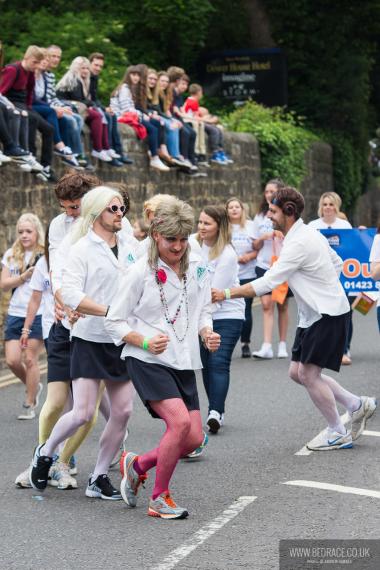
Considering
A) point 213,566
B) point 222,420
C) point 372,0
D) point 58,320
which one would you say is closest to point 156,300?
point 58,320

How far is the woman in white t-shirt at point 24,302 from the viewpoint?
11648 millimetres

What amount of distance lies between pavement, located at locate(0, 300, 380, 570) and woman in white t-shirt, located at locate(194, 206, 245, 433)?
34 cm

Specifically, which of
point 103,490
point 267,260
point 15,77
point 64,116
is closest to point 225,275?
point 103,490

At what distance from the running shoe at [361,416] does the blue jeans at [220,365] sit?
1.17 metres

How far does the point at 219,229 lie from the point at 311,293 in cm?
149

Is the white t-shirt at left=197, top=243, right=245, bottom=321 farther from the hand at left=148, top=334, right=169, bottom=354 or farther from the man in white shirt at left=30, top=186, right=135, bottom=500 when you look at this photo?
the hand at left=148, top=334, right=169, bottom=354

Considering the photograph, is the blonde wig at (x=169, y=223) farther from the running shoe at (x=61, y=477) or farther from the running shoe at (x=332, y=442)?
the running shoe at (x=332, y=442)

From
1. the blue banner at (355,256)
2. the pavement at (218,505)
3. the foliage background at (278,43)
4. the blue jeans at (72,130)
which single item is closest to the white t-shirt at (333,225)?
the blue banner at (355,256)

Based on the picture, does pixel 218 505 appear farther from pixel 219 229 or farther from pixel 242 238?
pixel 242 238

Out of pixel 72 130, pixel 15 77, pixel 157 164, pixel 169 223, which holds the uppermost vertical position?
pixel 15 77

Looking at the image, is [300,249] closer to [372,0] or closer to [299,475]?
[299,475]

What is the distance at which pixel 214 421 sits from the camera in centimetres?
1033

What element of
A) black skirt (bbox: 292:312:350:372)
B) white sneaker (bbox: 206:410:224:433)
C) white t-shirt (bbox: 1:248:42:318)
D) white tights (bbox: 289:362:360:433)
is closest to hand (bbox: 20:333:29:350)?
white t-shirt (bbox: 1:248:42:318)

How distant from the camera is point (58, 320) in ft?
27.4
